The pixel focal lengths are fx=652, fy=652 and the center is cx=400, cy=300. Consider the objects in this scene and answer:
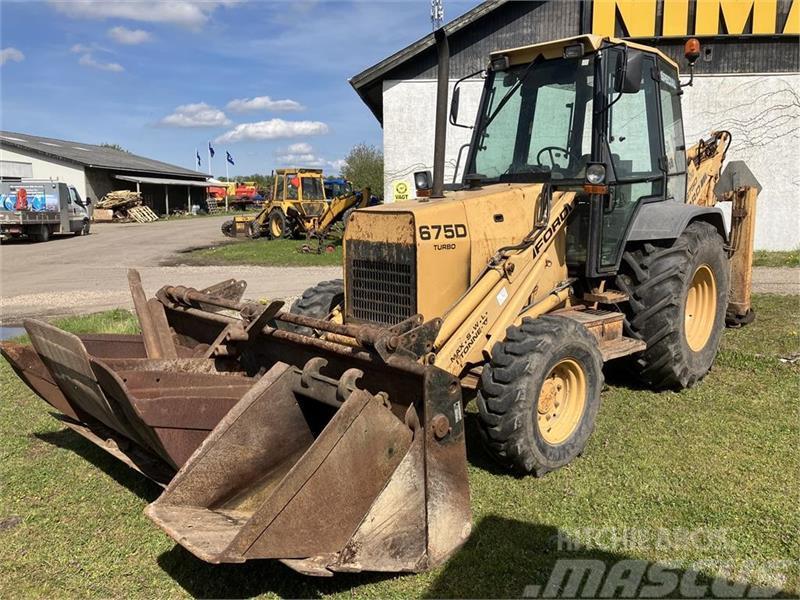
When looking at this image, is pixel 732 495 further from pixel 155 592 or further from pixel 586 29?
pixel 586 29

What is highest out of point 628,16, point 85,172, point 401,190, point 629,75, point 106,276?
point 628,16

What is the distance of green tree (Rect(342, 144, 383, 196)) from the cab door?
113ft

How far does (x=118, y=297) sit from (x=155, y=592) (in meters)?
9.81

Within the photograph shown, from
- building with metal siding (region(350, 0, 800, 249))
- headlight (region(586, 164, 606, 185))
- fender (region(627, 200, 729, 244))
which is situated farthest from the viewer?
building with metal siding (region(350, 0, 800, 249))

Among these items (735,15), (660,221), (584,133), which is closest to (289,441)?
(584,133)

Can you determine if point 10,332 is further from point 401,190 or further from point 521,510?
Result: point 401,190

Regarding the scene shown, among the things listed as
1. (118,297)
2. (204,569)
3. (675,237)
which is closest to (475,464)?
(204,569)

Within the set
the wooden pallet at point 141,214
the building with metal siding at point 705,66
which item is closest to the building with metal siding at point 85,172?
the wooden pallet at point 141,214

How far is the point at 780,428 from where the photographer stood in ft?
15.7

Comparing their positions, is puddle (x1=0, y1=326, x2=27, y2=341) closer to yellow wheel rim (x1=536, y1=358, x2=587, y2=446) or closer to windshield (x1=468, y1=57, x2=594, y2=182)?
windshield (x1=468, y1=57, x2=594, y2=182)

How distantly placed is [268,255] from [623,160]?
1479 cm

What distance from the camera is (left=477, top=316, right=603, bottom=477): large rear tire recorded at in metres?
3.82

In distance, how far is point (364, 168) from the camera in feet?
143

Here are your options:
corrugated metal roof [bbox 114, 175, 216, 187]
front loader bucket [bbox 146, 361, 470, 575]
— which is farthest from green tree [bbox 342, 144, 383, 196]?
front loader bucket [bbox 146, 361, 470, 575]
